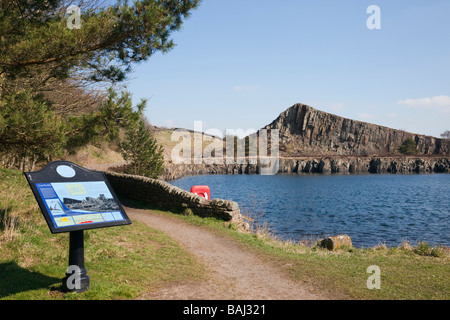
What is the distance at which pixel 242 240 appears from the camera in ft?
34.5

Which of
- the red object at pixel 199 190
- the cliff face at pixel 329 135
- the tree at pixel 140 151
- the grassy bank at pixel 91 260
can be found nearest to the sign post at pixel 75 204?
the grassy bank at pixel 91 260

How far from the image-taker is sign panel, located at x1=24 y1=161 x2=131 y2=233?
491cm

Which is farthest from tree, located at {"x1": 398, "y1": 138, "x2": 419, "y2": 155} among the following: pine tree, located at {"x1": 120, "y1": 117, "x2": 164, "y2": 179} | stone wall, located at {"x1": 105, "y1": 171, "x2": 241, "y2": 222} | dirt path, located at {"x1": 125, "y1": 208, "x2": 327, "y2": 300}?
dirt path, located at {"x1": 125, "y1": 208, "x2": 327, "y2": 300}

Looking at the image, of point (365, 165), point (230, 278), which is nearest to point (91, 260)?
point (230, 278)

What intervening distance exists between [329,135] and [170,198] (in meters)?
150

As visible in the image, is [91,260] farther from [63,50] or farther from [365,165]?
[365,165]

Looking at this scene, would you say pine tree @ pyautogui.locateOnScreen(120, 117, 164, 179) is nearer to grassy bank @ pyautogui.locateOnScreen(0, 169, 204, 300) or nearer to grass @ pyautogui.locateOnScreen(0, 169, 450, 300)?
grass @ pyautogui.locateOnScreen(0, 169, 450, 300)

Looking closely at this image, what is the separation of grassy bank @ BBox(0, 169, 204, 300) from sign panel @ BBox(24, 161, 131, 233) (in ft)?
3.94

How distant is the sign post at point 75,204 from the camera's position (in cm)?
495

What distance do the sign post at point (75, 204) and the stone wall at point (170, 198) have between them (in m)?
7.38

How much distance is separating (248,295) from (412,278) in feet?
11.9

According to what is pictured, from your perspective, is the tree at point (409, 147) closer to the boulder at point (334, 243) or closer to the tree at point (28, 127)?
the boulder at point (334, 243)
